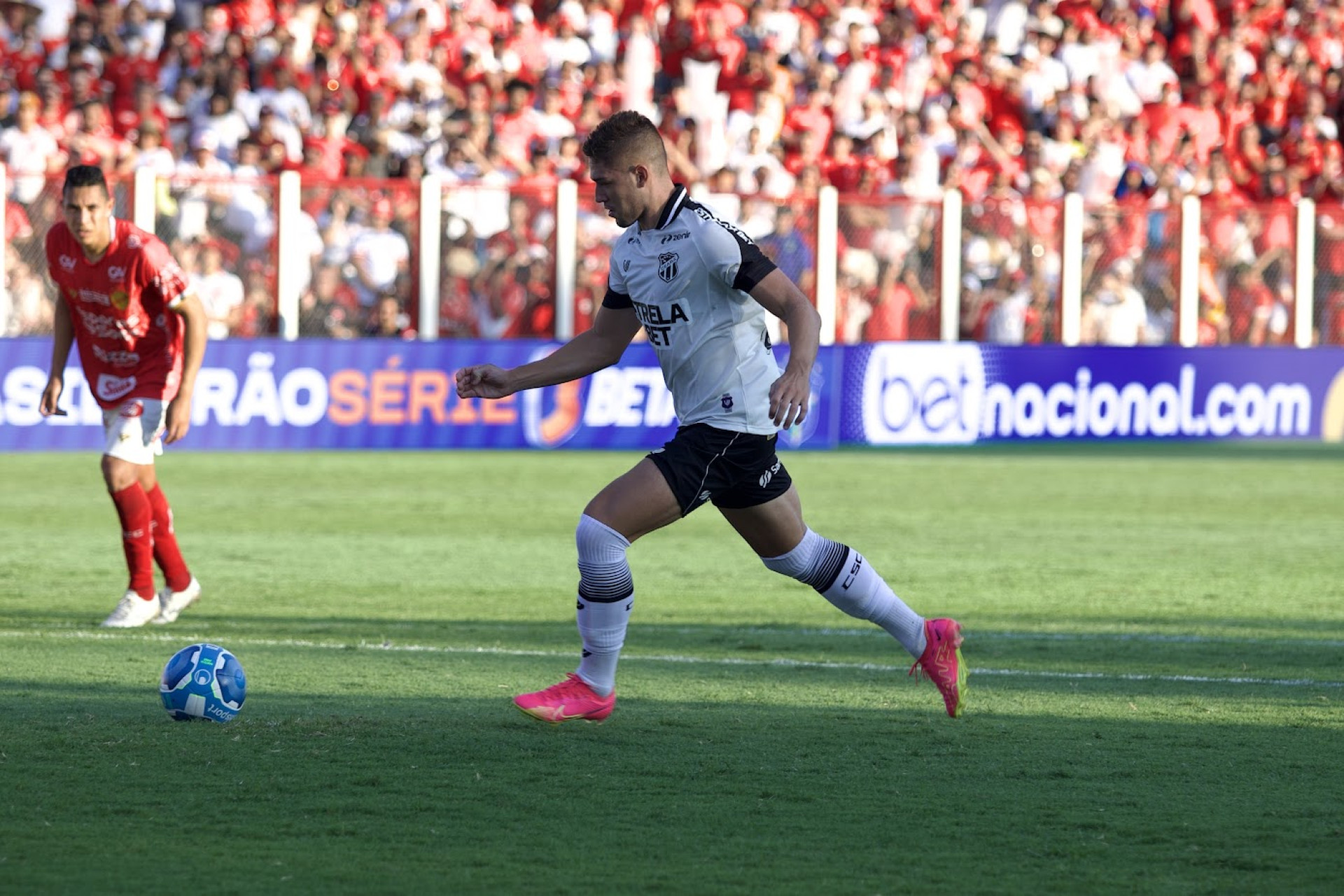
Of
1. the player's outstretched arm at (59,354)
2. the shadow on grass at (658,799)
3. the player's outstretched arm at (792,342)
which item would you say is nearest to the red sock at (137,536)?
the player's outstretched arm at (59,354)

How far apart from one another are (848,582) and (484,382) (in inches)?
51.6

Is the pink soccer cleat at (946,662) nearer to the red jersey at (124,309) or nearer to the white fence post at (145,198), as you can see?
the red jersey at (124,309)

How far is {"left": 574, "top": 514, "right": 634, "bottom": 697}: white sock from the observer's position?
5.66 m

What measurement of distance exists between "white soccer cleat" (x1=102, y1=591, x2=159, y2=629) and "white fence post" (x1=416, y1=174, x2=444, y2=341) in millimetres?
9942

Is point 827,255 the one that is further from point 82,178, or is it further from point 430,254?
point 82,178

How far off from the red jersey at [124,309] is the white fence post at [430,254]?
31.5 ft

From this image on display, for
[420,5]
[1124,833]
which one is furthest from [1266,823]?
[420,5]

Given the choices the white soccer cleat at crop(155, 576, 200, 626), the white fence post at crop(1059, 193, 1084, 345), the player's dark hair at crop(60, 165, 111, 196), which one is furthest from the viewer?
the white fence post at crop(1059, 193, 1084, 345)

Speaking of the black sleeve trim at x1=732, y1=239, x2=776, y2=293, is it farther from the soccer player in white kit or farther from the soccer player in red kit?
the soccer player in red kit

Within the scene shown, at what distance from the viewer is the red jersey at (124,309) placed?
801 centimetres

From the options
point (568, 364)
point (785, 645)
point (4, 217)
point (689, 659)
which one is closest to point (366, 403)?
point (4, 217)

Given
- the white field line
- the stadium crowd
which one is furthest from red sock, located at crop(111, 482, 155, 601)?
the stadium crowd

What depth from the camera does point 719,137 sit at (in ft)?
68.1

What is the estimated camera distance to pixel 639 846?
4.38 metres
